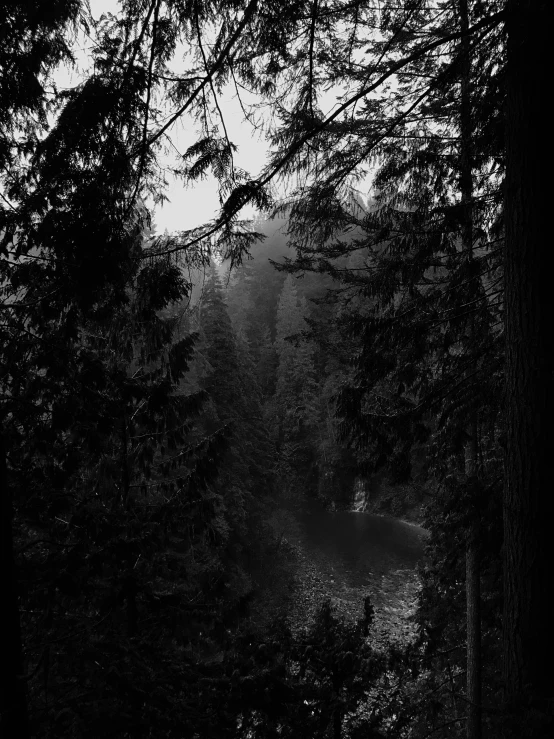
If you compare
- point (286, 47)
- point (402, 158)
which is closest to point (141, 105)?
point (286, 47)

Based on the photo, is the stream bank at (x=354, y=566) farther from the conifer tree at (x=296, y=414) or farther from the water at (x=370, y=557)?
the conifer tree at (x=296, y=414)

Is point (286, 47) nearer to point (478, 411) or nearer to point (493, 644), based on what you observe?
point (478, 411)

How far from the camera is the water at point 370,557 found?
1503 cm

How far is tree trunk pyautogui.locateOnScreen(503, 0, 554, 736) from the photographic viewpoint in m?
2.62

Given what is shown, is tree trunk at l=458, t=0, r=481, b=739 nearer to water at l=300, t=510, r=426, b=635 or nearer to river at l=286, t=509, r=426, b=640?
river at l=286, t=509, r=426, b=640

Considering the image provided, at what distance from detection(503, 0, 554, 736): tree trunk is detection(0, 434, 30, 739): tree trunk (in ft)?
8.78

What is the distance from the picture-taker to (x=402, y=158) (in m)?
4.41

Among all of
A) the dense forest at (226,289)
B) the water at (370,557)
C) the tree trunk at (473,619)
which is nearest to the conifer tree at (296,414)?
the water at (370,557)

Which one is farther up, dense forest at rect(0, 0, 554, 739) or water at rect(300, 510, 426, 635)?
water at rect(300, 510, 426, 635)

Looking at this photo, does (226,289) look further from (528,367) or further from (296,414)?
(296,414)

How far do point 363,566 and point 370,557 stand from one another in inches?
41.9

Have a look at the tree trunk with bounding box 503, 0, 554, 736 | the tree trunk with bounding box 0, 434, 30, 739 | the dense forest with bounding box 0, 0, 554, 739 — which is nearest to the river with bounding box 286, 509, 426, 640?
the dense forest with bounding box 0, 0, 554, 739

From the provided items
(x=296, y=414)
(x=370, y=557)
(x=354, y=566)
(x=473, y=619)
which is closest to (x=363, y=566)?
(x=354, y=566)

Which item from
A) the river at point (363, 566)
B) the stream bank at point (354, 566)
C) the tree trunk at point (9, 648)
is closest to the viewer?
the tree trunk at point (9, 648)
